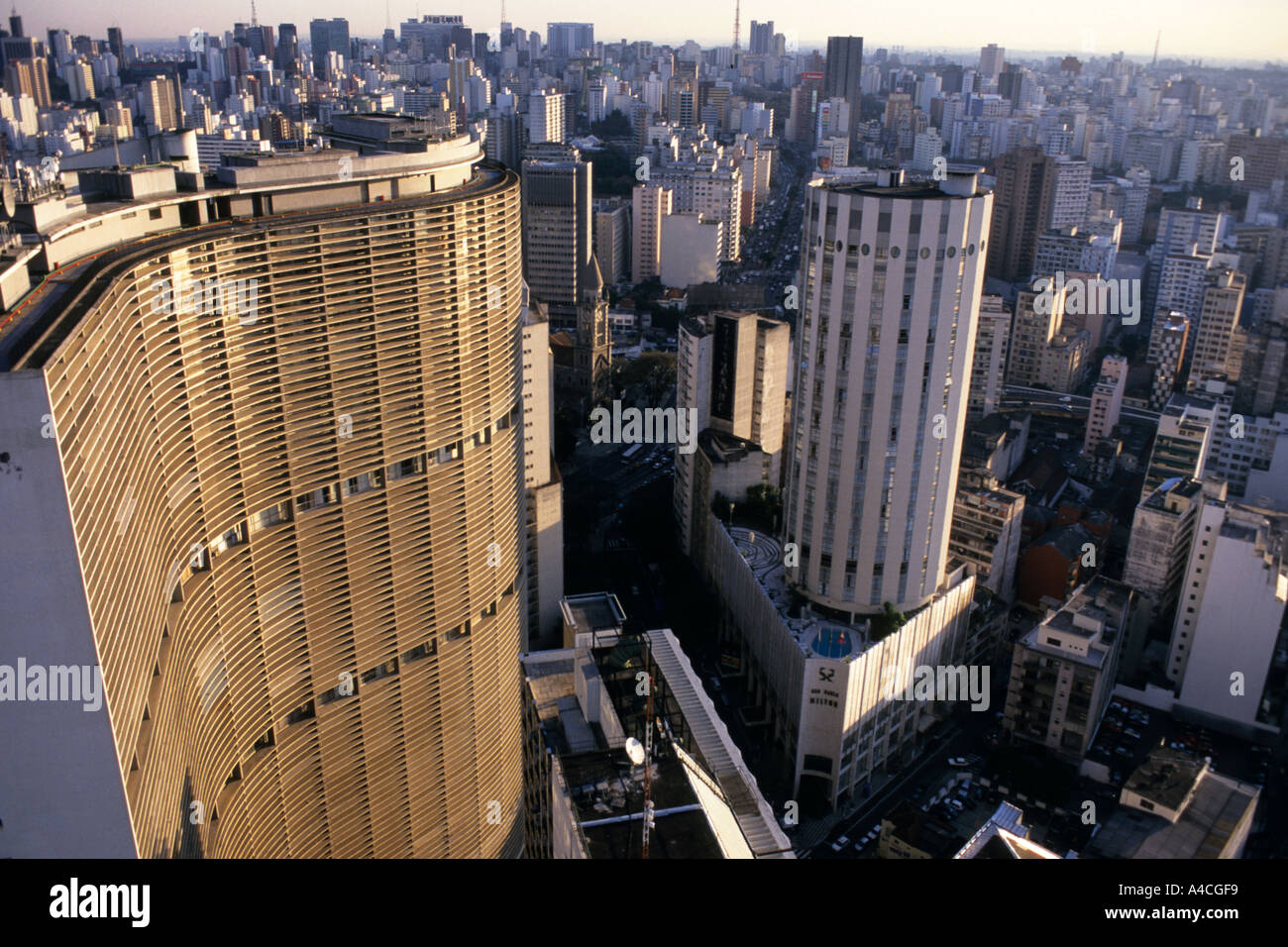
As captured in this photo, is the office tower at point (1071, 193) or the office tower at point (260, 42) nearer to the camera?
the office tower at point (1071, 193)

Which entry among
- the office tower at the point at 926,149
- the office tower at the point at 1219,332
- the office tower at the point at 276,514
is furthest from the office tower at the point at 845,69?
the office tower at the point at 276,514

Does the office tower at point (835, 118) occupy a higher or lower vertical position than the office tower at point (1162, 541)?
higher

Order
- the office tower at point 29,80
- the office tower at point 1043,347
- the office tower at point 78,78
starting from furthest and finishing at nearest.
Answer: the office tower at point 78,78
the office tower at point 29,80
the office tower at point 1043,347

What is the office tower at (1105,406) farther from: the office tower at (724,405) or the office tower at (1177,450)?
the office tower at (724,405)

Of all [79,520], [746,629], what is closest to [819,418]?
[746,629]

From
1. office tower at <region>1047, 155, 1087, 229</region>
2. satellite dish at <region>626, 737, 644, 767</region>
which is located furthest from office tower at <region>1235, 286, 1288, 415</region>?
satellite dish at <region>626, 737, 644, 767</region>

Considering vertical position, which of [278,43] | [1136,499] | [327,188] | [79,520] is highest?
[278,43]
